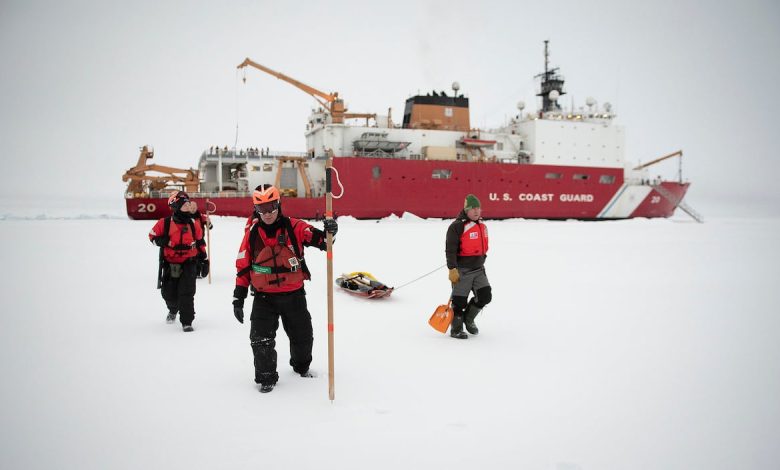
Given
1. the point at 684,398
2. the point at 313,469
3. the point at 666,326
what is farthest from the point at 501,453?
the point at 666,326

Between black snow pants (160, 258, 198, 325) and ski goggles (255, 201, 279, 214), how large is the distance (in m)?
2.09

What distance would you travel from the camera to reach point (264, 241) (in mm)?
3338

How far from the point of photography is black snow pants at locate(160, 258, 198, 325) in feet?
15.6

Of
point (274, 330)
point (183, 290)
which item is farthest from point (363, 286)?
point (274, 330)

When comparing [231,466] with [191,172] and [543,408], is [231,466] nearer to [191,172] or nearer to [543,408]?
[543,408]

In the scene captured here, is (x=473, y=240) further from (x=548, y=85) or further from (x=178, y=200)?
(x=548, y=85)

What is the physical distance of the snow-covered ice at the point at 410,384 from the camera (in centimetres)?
245

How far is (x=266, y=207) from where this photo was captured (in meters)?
3.22

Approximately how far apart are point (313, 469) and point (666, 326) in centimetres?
429

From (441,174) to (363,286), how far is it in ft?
56.6

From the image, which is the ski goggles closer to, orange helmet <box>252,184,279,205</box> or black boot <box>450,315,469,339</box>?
orange helmet <box>252,184,279,205</box>

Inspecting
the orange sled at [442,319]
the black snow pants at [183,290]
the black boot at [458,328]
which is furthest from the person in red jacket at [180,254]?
the black boot at [458,328]

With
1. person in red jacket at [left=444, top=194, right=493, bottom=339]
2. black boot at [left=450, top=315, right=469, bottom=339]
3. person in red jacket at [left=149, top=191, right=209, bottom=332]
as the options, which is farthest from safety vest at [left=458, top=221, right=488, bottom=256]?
person in red jacket at [left=149, top=191, right=209, bottom=332]

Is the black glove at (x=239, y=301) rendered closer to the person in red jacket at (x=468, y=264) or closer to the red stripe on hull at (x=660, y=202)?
the person in red jacket at (x=468, y=264)
